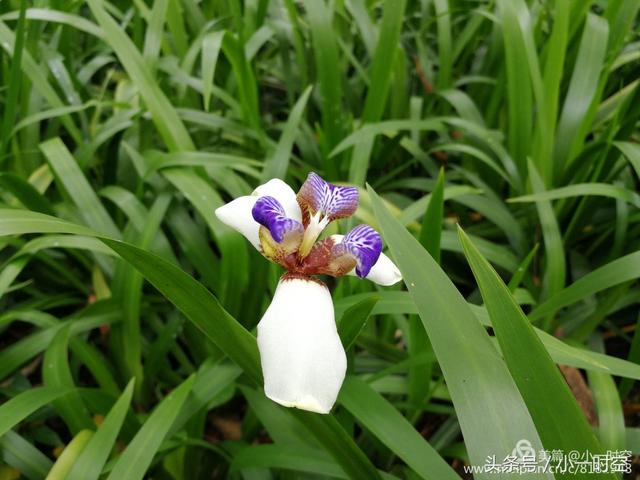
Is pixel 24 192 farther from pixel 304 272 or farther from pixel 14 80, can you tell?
pixel 304 272

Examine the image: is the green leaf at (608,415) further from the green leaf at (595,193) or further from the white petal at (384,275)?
the white petal at (384,275)

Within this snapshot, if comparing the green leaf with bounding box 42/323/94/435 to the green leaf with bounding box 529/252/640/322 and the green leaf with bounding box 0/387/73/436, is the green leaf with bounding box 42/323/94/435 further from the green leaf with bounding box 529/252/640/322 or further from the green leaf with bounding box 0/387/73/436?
the green leaf with bounding box 529/252/640/322

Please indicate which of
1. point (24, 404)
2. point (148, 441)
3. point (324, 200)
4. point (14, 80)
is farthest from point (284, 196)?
point (14, 80)

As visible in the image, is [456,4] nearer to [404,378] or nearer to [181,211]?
[181,211]

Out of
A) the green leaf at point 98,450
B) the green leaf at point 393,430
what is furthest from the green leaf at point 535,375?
the green leaf at point 98,450

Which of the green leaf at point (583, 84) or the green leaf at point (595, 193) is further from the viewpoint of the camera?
the green leaf at point (583, 84)
